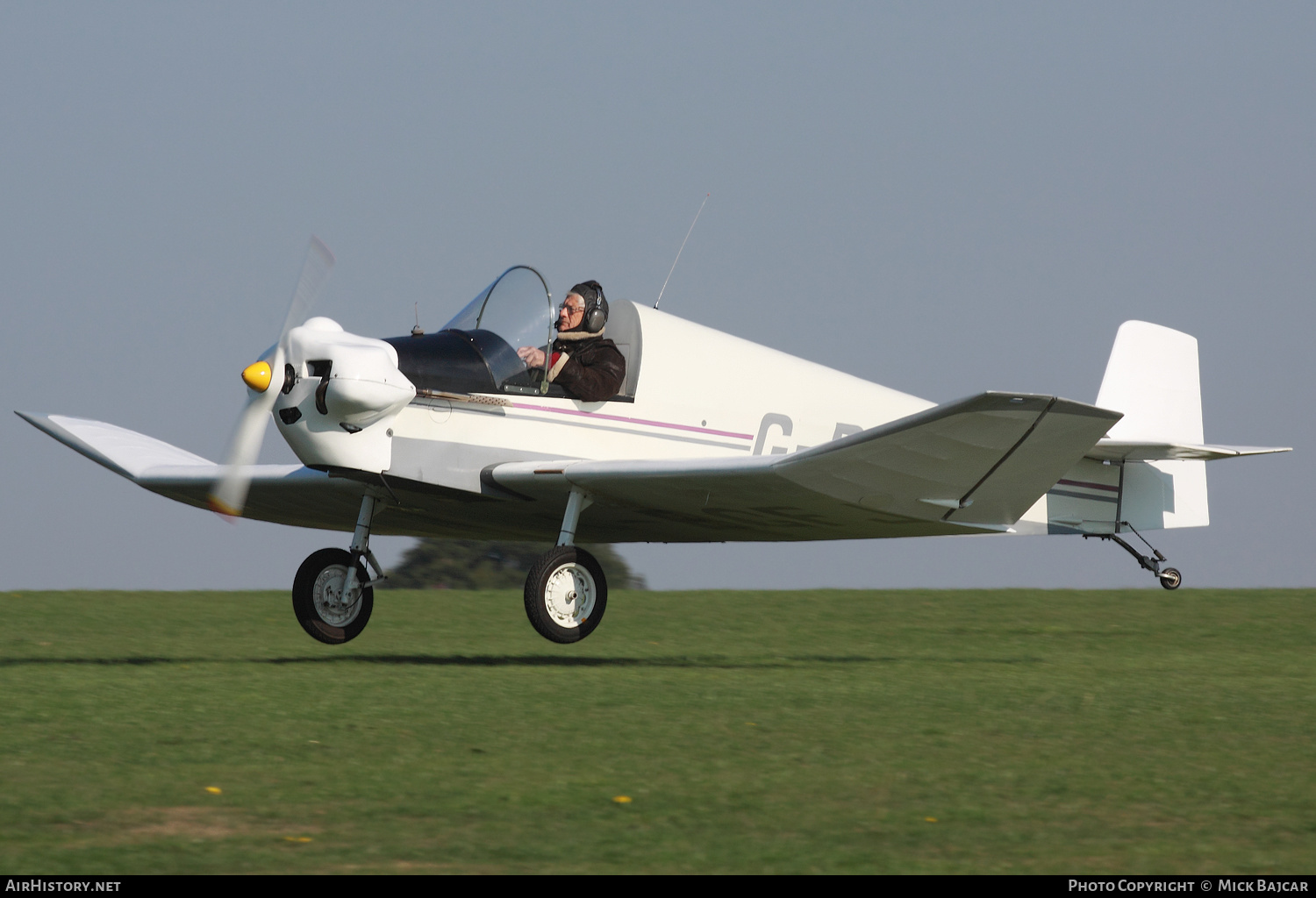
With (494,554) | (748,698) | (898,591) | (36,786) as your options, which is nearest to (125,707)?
(36,786)

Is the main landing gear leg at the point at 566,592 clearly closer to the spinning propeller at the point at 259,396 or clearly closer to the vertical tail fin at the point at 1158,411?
the spinning propeller at the point at 259,396

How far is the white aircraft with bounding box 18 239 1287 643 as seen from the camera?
997 cm

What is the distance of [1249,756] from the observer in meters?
6.47

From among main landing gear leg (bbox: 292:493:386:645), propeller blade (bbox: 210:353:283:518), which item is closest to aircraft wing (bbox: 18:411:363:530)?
main landing gear leg (bbox: 292:493:386:645)

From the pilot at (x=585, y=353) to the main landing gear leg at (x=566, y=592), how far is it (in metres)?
1.13

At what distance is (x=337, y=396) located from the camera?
9969 millimetres

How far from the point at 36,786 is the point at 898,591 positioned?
15.5m

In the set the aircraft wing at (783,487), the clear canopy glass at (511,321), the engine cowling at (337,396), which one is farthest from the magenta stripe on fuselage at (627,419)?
the engine cowling at (337,396)

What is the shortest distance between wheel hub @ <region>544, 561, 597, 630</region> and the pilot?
4.94 feet

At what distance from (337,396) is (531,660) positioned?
2.63 meters

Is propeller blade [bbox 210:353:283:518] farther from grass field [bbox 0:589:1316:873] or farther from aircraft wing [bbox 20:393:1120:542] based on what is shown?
grass field [bbox 0:589:1316:873]

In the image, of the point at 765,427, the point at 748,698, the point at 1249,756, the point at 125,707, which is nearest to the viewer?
the point at 1249,756

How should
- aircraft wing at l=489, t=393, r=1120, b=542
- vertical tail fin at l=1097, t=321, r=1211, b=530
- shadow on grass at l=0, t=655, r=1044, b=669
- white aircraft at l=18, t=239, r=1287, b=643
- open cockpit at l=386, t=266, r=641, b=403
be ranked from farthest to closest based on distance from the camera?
vertical tail fin at l=1097, t=321, r=1211, b=530, open cockpit at l=386, t=266, r=641, b=403, shadow on grass at l=0, t=655, r=1044, b=669, white aircraft at l=18, t=239, r=1287, b=643, aircraft wing at l=489, t=393, r=1120, b=542
